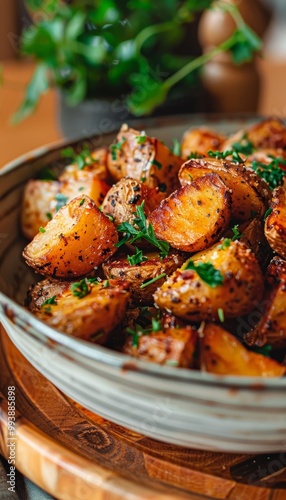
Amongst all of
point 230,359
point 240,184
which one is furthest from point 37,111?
point 230,359

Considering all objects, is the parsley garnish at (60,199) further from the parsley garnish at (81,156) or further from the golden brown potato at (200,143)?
the golden brown potato at (200,143)

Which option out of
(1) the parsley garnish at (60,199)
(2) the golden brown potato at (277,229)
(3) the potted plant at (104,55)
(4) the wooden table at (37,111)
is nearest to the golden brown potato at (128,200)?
(1) the parsley garnish at (60,199)

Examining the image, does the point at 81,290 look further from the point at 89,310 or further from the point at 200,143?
the point at 200,143

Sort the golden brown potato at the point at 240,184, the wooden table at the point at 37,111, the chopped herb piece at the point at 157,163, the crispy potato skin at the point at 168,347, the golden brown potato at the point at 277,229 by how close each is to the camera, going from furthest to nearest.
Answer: the wooden table at the point at 37,111 → the chopped herb piece at the point at 157,163 → the golden brown potato at the point at 240,184 → the golden brown potato at the point at 277,229 → the crispy potato skin at the point at 168,347

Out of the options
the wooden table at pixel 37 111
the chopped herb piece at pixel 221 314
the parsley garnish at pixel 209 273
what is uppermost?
the parsley garnish at pixel 209 273

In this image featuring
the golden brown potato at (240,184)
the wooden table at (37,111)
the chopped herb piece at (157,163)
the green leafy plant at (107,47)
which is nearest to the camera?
the golden brown potato at (240,184)

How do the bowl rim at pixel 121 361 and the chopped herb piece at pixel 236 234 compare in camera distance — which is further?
the chopped herb piece at pixel 236 234

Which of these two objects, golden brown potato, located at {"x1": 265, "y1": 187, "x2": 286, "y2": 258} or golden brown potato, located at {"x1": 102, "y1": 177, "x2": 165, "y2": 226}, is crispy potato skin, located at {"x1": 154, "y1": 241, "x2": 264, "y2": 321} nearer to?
golden brown potato, located at {"x1": 265, "y1": 187, "x2": 286, "y2": 258}
